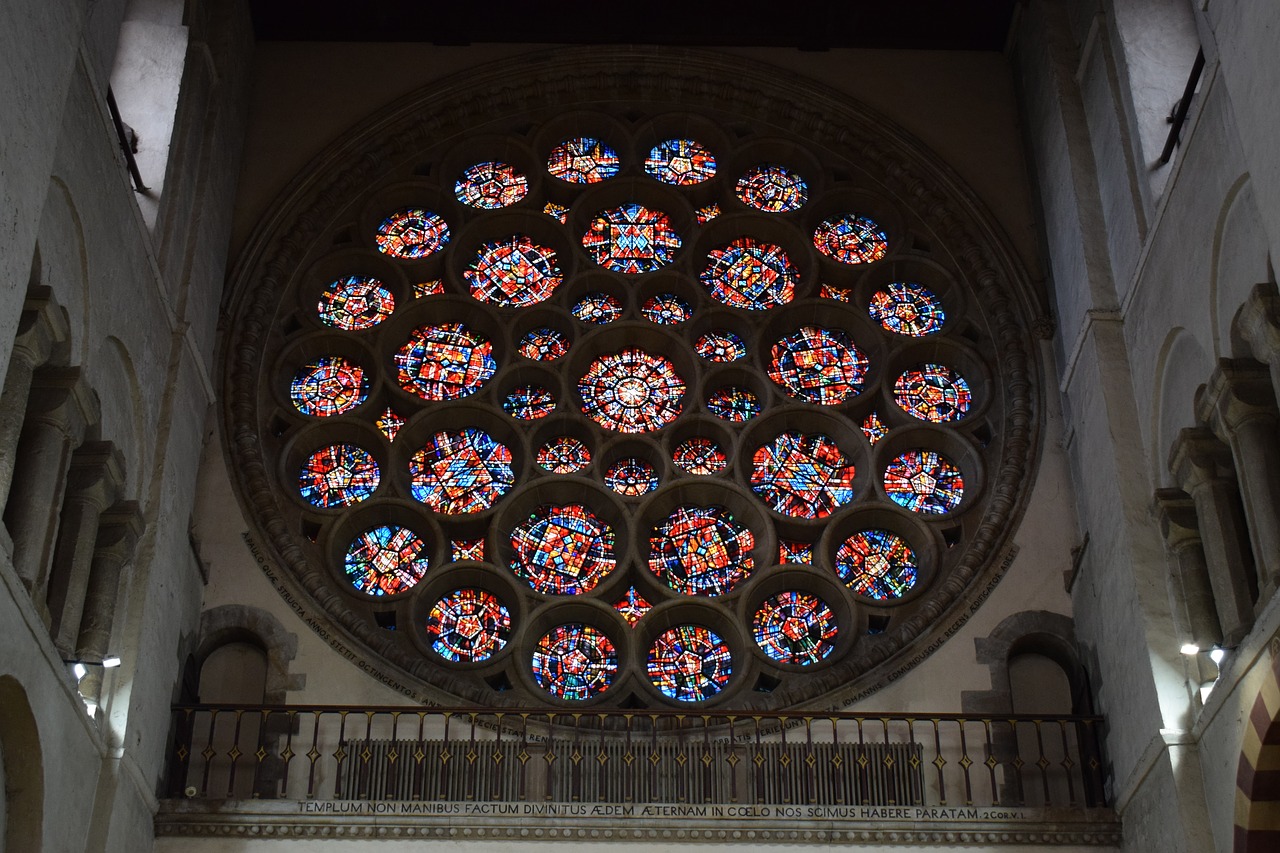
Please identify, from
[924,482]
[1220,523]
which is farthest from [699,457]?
[1220,523]

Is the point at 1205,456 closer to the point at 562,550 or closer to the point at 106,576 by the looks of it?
the point at 562,550

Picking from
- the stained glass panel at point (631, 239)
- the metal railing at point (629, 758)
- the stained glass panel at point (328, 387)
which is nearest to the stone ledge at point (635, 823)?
the metal railing at point (629, 758)

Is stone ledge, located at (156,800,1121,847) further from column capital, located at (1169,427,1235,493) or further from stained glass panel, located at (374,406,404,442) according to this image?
stained glass panel, located at (374,406,404,442)

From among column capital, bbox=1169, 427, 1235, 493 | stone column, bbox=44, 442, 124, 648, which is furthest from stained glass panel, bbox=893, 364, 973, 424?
stone column, bbox=44, 442, 124, 648

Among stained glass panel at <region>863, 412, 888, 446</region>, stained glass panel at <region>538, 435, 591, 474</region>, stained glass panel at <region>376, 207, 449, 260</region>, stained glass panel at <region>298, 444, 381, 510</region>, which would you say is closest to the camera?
stained glass panel at <region>298, 444, 381, 510</region>

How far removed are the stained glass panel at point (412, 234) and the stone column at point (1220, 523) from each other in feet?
21.6

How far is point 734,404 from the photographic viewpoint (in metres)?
14.1

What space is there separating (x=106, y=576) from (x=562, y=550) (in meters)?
3.71

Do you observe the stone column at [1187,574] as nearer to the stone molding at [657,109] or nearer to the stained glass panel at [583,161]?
the stone molding at [657,109]

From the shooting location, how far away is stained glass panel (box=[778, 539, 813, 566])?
13281 mm

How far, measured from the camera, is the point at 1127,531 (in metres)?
11.2

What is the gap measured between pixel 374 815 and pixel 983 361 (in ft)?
19.4

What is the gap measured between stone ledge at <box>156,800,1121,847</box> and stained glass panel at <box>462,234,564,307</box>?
470 cm

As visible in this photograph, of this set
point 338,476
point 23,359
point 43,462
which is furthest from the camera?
point 338,476
